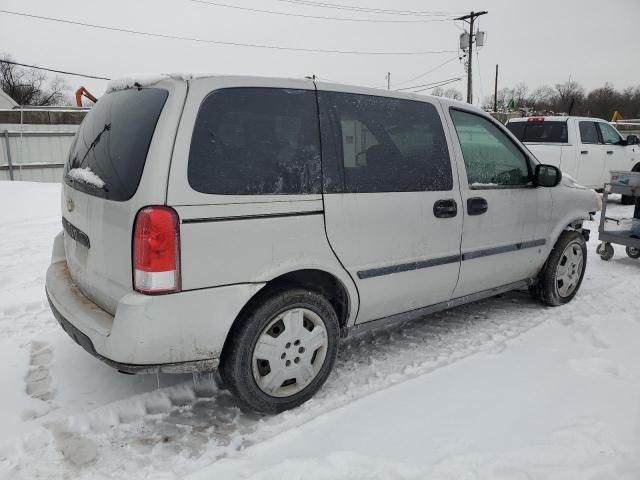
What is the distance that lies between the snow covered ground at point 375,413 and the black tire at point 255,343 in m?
0.11

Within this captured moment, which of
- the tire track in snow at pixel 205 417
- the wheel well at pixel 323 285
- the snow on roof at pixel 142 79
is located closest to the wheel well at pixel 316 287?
the wheel well at pixel 323 285

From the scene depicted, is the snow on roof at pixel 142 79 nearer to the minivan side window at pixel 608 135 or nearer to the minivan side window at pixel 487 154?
the minivan side window at pixel 487 154

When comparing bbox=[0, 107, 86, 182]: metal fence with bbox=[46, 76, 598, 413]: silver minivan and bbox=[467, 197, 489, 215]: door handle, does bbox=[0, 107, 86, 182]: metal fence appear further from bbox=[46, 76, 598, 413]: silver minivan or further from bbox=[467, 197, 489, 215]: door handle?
bbox=[467, 197, 489, 215]: door handle

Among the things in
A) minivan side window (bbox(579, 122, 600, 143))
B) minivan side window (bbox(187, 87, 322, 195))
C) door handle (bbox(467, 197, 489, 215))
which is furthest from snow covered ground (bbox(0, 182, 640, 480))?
minivan side window (bbox(579, 122, 600, 143))

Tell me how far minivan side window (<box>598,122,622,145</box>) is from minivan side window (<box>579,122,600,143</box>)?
24 centimetres

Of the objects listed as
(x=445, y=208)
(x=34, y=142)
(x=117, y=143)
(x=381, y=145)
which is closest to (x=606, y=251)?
(x=445, y=208)

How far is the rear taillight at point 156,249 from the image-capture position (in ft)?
7.49

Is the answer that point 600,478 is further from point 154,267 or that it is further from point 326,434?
point 154,267

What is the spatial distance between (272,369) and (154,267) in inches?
36.3

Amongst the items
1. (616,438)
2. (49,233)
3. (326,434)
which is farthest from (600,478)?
(49,233)

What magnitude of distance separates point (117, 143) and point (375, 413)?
2098mm

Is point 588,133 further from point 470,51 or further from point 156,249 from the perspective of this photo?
point 470,51

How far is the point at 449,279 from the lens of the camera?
3570mm

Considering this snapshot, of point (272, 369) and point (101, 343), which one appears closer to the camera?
point (101, 343)
